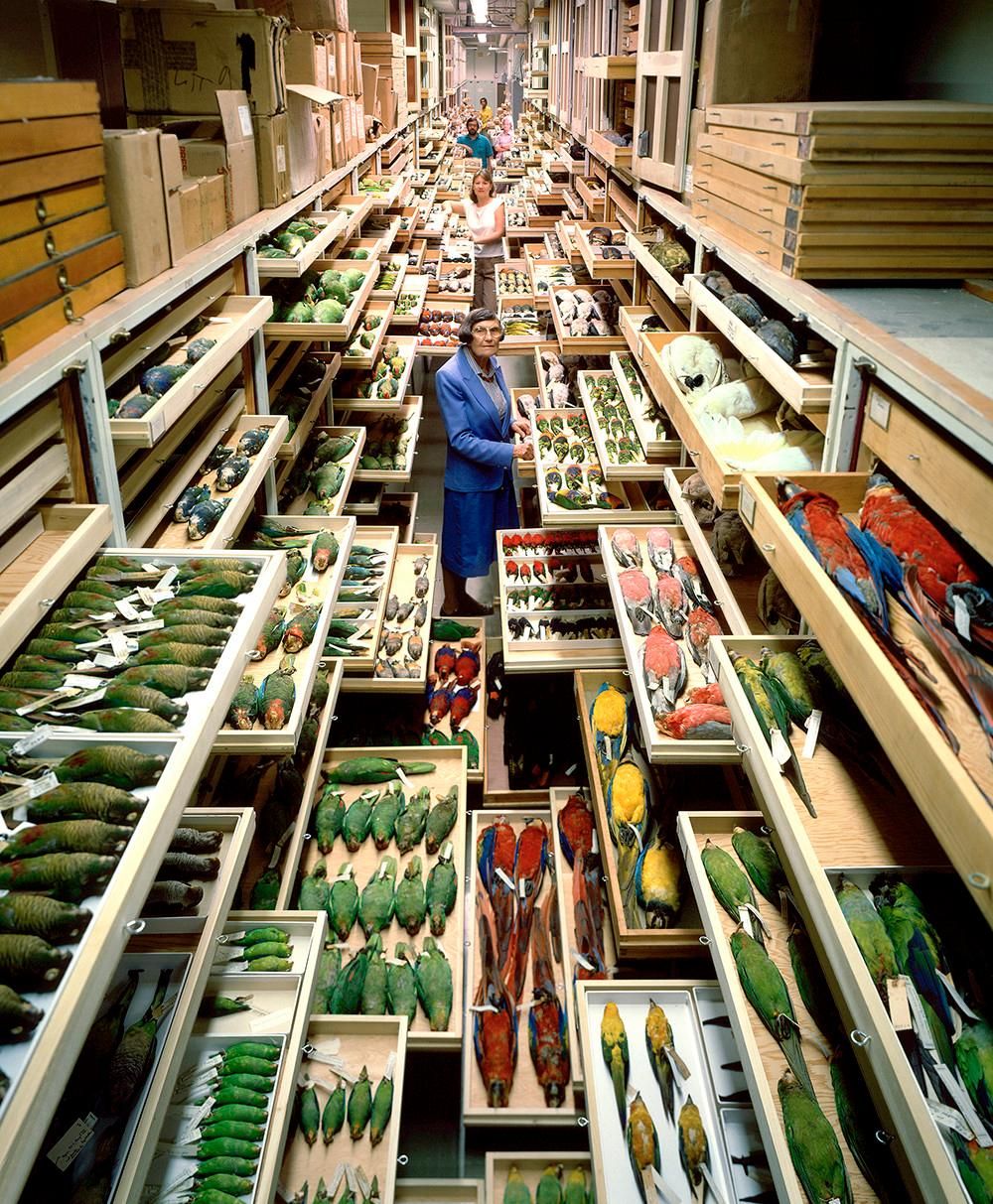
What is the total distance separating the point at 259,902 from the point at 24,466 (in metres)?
1.45

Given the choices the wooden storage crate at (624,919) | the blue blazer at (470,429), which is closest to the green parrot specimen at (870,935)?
the wooden storage crate at (624,919)

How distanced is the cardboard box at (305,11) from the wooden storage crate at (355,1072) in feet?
17.4

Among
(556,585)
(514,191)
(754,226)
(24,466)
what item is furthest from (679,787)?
(514,191)

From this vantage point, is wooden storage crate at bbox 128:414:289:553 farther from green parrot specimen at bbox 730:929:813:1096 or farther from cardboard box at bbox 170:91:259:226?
green parrot specimen at bbox 730:929:813:1096

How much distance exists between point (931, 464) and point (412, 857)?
208cm

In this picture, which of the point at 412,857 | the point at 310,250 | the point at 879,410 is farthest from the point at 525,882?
the point at 310,250

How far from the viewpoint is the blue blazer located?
4668 millimetres

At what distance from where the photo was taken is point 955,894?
5.44 ft

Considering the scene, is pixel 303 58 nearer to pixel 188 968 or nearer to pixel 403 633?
pixel 403 633

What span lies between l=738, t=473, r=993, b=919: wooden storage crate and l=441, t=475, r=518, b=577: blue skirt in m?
3.05

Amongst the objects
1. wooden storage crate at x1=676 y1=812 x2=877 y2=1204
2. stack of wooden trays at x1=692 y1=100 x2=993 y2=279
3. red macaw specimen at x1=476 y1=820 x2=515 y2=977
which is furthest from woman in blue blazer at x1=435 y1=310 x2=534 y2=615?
wooden storage crate at x1=676 y1=812 x2=877 y2=1204

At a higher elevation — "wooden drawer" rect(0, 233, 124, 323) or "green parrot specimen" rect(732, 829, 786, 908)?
"wooden drawer" rect(0, 233, 124, 323)

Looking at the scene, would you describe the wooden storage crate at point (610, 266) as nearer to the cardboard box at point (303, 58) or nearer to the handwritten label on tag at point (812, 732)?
the cardboard box at point (303, 58)

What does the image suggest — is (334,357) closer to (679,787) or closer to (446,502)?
(446,502)
